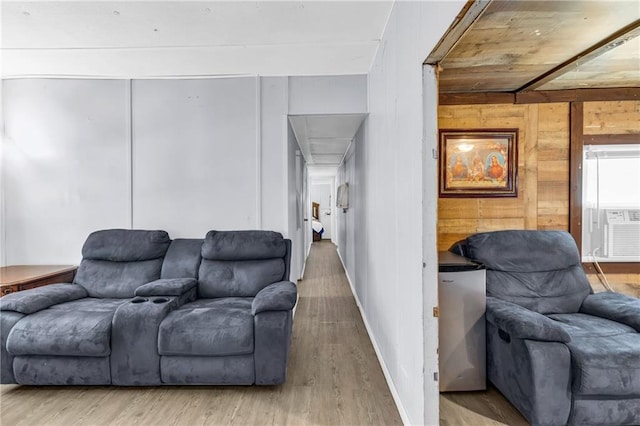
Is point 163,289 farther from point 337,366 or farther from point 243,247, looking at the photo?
point 337,366

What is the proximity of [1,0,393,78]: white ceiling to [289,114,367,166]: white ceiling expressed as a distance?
0.45 metres

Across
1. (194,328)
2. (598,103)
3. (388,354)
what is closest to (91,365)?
(194,328)

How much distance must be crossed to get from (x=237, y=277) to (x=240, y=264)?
12 cm

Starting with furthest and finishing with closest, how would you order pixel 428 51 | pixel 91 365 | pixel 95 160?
1. pixel 95 160
2. pixel 91 365
3. pixel 428 51

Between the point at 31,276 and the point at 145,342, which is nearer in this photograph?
the point at 145,342

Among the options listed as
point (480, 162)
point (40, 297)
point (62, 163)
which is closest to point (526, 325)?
point (480, 162)

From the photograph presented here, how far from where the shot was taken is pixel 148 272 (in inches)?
110

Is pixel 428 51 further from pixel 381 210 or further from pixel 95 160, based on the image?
pixel 95 160

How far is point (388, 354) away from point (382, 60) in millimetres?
2208

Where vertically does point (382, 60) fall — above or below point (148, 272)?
above

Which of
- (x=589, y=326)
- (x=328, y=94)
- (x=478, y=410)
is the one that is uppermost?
(x=328, y=94)

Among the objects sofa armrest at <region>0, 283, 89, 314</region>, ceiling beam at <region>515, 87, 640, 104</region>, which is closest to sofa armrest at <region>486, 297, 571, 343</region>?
ceiling beam at <region>515, 87, 640, 104</region>

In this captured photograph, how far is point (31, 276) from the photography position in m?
2.64

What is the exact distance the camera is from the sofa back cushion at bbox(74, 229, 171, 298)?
273 centimetres
